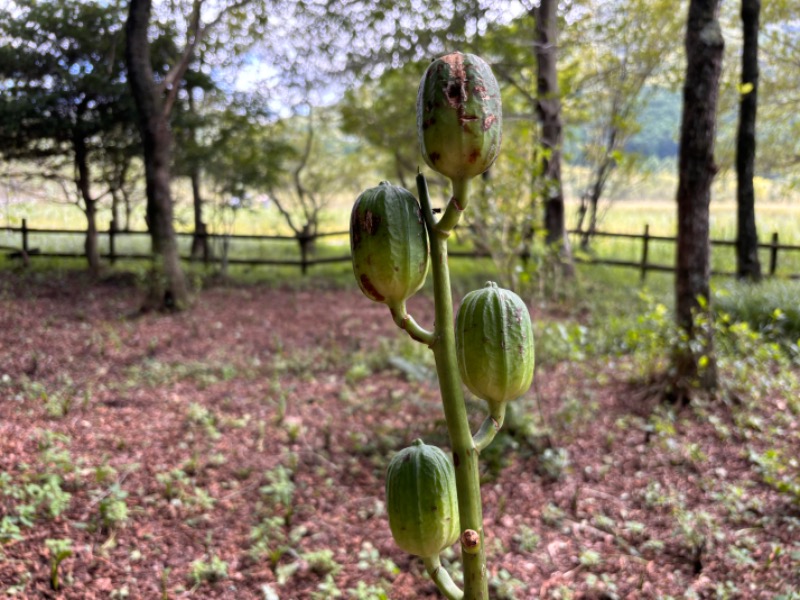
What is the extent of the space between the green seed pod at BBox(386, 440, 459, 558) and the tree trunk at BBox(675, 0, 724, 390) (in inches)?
162

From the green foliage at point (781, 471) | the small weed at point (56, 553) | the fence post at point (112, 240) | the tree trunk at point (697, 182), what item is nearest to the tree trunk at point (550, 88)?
the tree trunk at point (697, 182)

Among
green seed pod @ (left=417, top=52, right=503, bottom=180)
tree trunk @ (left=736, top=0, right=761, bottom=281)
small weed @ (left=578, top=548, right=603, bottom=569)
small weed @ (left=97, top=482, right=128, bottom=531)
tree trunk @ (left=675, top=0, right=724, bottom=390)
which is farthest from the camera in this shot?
tree trunk @ (left=736, top=0, right=761, bottom=281)

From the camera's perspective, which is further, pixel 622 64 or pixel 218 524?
pixel 622 64

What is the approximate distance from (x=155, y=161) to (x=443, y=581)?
26.1 feet

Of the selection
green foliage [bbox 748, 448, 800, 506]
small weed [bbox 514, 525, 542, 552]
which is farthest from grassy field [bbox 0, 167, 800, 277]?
small weed [bbox 514, 525, 542, 552]

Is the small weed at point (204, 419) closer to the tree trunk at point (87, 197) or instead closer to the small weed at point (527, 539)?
the small weed at point (527, 539)

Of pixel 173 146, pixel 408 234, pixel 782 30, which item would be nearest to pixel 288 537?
pixel 408 234

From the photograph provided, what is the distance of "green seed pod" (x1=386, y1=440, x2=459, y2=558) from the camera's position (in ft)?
3.21

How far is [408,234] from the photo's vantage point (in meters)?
0.91

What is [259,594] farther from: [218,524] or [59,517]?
[59,517]

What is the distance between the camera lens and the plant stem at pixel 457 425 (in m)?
0.92

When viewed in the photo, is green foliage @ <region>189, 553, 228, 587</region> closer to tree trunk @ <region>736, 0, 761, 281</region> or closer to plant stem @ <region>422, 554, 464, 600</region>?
plant stem @ <region>422, 554, 464, 600</region>

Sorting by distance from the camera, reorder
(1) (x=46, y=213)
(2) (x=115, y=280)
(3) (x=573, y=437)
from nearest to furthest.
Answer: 1. (3) (x=573, y=437)
2. (2) (x=115, y=280)
3. (1) (x=46, y=213)

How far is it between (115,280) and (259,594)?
891 cm
